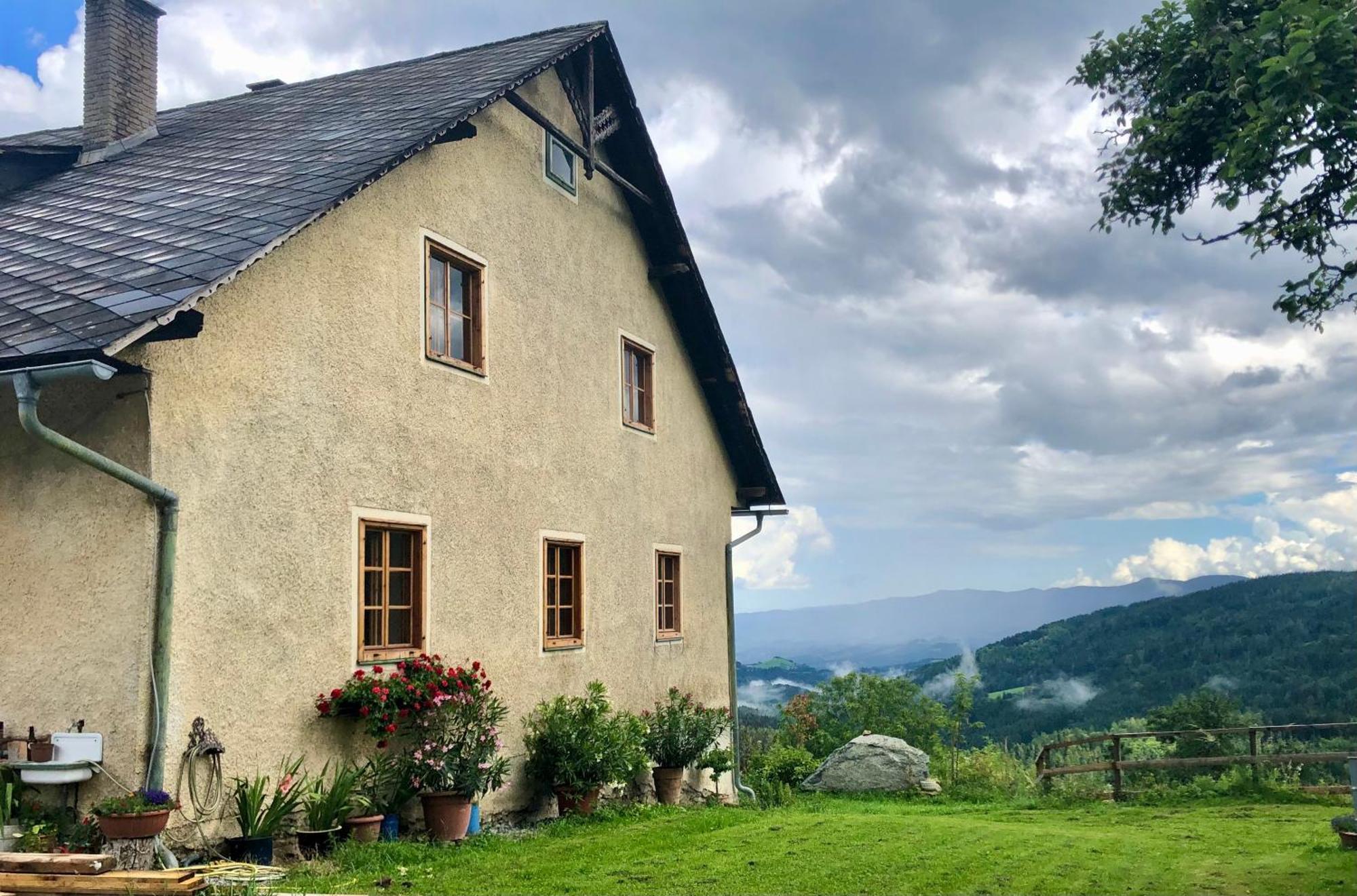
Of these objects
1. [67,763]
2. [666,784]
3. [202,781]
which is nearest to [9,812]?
[67,763]

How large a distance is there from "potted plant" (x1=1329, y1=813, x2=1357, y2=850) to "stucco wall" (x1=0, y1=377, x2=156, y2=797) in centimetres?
907

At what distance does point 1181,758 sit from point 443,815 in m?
11.4

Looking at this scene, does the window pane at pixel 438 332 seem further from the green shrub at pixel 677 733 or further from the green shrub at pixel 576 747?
the green shrub at pixel 677 733

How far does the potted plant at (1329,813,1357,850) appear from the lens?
361 inches

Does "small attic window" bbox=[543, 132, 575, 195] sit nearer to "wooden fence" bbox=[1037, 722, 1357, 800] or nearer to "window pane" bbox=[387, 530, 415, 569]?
"window pane" bbox=[387, 530, 415, 569]

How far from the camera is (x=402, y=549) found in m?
9.45

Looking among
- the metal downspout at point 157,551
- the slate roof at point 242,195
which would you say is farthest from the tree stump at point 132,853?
the slate roof at point 242,195

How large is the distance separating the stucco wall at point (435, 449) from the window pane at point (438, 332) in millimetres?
238

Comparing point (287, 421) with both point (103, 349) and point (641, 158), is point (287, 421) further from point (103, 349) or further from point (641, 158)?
point (641, 158)

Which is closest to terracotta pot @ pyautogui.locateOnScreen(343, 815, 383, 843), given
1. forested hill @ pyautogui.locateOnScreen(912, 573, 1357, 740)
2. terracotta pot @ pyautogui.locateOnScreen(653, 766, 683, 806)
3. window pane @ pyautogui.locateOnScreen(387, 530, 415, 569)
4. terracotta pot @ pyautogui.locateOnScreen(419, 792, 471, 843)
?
terracotta pot @ pyautogui.locateOnScreen(419, 792, 471, 843)

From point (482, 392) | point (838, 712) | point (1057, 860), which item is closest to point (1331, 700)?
point (838, 712)

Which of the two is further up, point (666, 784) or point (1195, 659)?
point (666, 784)

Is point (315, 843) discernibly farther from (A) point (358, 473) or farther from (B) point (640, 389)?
(B) point (640, 389)

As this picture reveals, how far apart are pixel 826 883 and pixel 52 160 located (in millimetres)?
10631
